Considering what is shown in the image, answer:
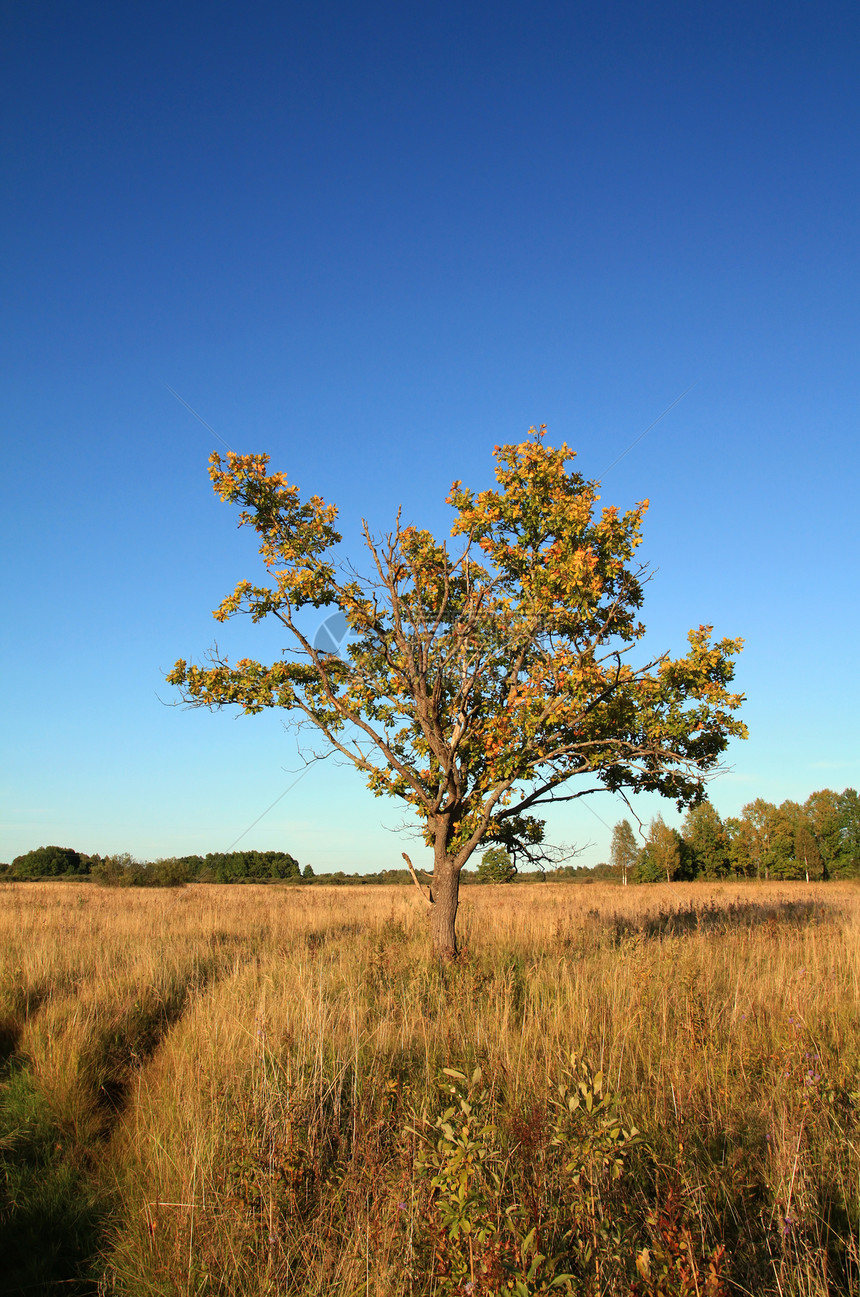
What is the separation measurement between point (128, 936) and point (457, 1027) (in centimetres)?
886

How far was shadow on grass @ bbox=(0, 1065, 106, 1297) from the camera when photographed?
3.48 metres

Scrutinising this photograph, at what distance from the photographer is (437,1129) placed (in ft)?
12.9

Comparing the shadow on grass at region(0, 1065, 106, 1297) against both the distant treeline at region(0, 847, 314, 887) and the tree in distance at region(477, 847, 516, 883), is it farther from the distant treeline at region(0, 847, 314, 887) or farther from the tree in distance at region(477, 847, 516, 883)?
the distant treeline at region(0, 847, 314, 887)

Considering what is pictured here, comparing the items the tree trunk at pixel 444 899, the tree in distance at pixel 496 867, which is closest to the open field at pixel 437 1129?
the tree trunk at pixel 444 899

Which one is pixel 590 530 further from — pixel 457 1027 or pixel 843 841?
pixel 843 841

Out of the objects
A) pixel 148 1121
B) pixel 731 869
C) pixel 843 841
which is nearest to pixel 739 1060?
pixel 148 1121

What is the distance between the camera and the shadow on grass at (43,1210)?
348cm

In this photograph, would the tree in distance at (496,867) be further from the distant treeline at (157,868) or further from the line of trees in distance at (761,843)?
the line of trees in distance at (761,843)

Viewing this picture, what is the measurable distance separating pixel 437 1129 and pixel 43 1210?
2.39 meters

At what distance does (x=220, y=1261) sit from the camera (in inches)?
126

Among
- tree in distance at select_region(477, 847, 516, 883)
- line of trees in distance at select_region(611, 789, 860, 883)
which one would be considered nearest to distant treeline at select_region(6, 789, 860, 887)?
line of trees in distance at select_region(611, 789, 860, 883)

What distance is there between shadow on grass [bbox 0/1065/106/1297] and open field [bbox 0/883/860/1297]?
16 millimetres

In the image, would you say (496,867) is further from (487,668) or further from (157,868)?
(157,868)

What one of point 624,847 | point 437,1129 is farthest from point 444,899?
point 624,847
